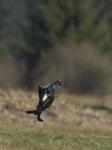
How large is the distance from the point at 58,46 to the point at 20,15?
28220 millimetres

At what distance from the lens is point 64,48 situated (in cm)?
6975

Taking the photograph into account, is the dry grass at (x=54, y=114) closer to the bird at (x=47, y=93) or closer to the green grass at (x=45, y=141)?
the bird at (x=47, y=93)

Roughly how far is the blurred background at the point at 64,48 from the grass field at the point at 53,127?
33.4 m

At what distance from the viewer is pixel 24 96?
28.1 meters

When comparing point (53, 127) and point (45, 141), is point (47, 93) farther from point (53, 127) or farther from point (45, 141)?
point (53, 127)

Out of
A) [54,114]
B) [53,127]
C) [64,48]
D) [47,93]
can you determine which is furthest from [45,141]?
[64,48]

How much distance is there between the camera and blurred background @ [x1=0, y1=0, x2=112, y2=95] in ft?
213

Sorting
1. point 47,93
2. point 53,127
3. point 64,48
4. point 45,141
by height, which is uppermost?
point 64,48

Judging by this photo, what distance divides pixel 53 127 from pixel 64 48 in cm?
4895

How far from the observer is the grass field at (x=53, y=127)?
46.5 feet

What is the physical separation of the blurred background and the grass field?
33.4 metres

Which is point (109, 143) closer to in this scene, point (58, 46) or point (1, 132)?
point (1, 132)

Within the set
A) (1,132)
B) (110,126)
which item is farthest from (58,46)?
(1,132)

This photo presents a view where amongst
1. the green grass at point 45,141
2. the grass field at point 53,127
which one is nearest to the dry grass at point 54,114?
the grass field at point 53,127
